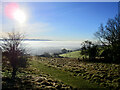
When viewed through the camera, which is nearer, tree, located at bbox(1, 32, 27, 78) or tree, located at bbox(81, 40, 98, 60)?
tree, located at bbox(1, 32, 27, 78)

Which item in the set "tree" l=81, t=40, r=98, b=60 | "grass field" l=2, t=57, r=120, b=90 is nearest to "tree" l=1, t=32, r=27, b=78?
"grass field" l=2, t=57, r=120, b=90

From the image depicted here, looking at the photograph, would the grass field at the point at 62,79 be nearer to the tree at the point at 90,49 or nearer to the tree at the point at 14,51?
the tree at the point at 14,51

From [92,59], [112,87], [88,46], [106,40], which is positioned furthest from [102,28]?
[112,87]

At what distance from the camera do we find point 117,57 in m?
20.6

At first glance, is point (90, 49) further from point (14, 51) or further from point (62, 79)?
point (14, 51)

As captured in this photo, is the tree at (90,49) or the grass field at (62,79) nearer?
the grass field at (62,79)

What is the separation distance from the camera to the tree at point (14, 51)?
9.31 m

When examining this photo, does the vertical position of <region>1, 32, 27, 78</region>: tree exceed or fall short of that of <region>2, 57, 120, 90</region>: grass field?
it exceeds it

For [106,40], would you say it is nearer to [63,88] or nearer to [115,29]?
[115,29]

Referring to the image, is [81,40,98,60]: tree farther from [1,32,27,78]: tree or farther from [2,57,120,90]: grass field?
[1,32,27,78]: tree

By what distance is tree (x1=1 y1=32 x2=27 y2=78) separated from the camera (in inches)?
367

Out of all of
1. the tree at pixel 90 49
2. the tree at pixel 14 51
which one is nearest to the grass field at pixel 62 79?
the tree at pixel 14 51

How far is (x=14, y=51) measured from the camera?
31.0 ft

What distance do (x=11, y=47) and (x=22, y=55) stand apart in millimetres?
1450
